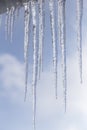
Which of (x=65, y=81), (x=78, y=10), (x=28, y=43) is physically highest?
(x=78, y=10)

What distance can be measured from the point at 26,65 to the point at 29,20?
791mm

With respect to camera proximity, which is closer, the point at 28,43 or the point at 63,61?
the point at 63,61

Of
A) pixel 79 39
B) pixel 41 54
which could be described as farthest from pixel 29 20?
pixel 79 39

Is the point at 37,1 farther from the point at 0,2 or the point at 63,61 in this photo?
the point at 63,61

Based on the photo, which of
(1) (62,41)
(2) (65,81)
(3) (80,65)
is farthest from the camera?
(1) (62,41)

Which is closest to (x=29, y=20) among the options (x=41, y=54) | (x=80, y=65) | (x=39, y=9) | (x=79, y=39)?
(x=39, y=9)

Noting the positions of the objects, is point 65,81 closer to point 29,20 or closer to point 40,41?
point 40,41

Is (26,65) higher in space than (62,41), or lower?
lower

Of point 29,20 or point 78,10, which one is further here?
point 29,20

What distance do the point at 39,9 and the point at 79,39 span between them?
1.00 m

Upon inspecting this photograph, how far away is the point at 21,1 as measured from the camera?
608 centimetres

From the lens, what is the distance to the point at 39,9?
5965mm

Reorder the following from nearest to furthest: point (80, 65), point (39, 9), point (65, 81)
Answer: point (80, 65) → point (65, 81) → point (39, 9)

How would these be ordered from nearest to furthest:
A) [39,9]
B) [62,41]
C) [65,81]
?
[65,81] < [62,41] < [39,9]
